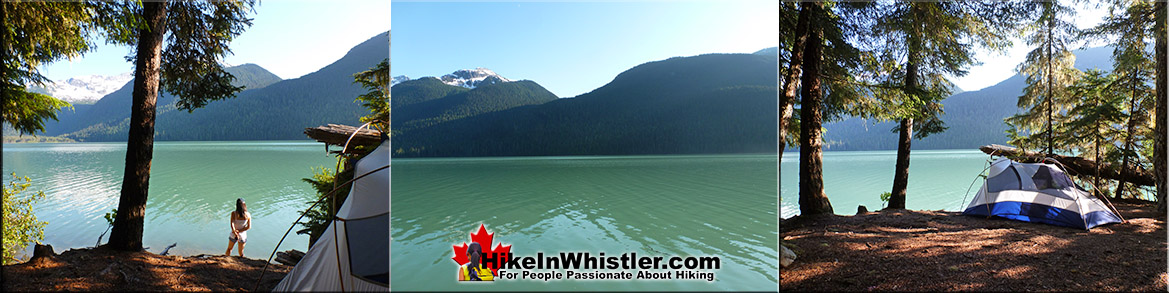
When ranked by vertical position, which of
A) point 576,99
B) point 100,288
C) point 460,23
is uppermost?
point 460,23

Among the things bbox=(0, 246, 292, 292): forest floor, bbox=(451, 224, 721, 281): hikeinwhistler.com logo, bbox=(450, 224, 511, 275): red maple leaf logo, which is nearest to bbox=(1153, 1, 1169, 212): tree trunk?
bbox=(451, 224, 721, 281): hikeinwhistler.com logo

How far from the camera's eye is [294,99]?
26.6m

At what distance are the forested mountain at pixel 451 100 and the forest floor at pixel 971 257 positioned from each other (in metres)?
3.36

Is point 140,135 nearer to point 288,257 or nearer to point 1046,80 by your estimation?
point 288,257

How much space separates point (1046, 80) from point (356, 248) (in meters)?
10.3

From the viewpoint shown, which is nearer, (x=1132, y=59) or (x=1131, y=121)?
(x=1132, y=59)

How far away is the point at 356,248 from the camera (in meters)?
2.57

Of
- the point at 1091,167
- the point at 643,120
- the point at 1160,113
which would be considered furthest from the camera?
the point at 643,120

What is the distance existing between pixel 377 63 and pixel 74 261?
3468mm

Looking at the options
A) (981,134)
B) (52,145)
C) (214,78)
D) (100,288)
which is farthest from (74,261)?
(981,134)

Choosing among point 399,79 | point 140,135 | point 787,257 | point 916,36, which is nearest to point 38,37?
point 140,135

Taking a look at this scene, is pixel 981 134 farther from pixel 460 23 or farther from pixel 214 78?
pixel 214 78

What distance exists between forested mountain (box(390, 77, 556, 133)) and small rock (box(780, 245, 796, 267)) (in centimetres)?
315

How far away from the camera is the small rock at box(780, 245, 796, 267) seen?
301cm
